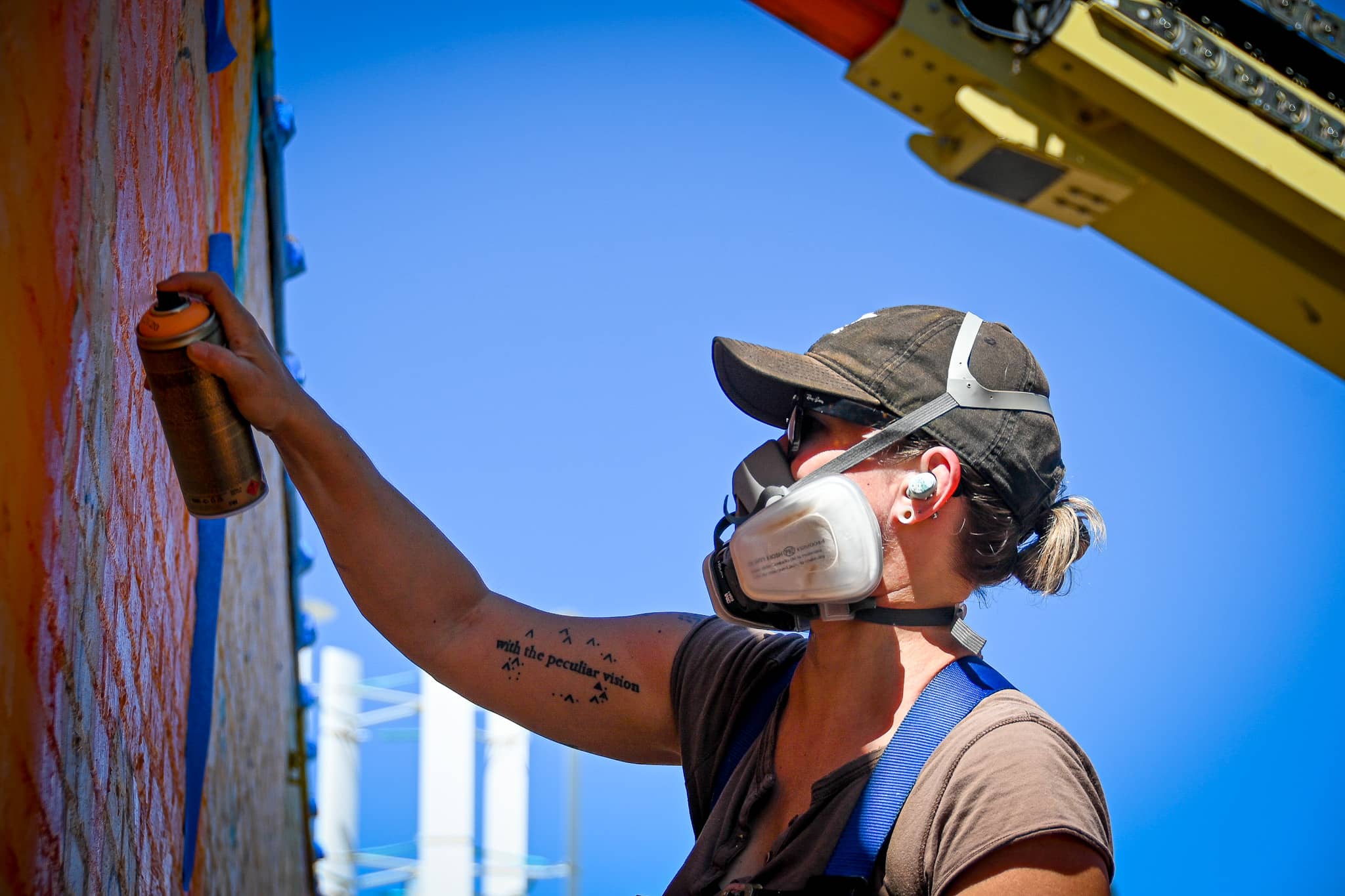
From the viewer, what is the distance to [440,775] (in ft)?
39.8

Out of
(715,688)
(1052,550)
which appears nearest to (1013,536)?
(1052,550)

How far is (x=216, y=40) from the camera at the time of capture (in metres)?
2.79

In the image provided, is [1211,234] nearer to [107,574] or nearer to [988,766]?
[988,766]

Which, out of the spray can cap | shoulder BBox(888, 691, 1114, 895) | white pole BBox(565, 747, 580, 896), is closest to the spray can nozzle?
the spray can cap

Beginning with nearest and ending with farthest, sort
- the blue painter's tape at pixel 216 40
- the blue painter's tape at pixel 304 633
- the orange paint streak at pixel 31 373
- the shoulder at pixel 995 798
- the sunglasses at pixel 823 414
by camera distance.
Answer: the orange paint streak at pixel 31 373
the shoulder at pixel 995 798
the sunglasses at pixel 823 414
the blue painter's tape at pixel 216 40
the blue painter's tape at pixel 304 633

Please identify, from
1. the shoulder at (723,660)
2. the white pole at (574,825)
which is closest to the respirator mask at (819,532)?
the shoulder at (723,660)

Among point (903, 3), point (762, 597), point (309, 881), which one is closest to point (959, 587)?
point (762, 597)

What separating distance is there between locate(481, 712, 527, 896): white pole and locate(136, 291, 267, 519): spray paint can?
10.2 meters

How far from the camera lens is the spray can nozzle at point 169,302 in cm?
182

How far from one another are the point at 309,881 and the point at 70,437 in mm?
5179

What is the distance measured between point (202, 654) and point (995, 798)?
1957 mm

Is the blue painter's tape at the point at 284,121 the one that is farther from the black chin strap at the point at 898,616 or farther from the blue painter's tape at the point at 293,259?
the black chin strap at the point at 898,616

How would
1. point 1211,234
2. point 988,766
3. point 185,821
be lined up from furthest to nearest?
point 1211,234, point 185,821, point 988,766

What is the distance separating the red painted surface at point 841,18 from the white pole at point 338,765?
10.1 meters
